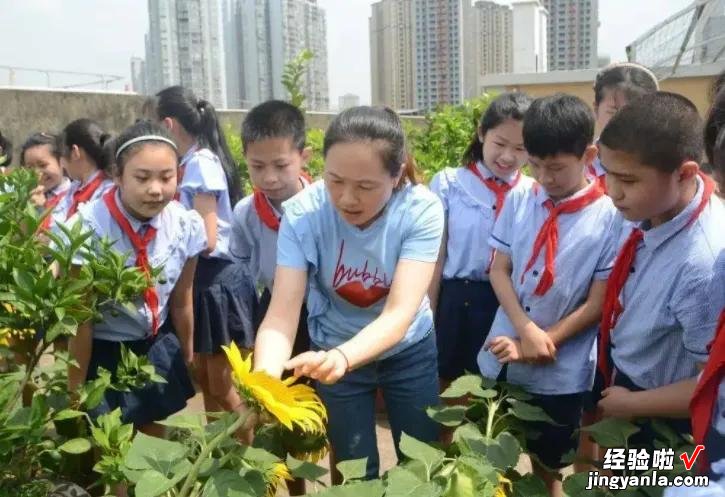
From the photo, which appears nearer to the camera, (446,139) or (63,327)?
(63,327)

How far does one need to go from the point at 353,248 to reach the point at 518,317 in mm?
491

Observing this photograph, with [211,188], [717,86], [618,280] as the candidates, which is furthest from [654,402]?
[211,188]

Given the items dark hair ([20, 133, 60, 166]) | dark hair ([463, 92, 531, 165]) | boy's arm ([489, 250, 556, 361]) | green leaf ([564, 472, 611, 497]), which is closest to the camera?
green leaf ([564, 472, 611, 497])

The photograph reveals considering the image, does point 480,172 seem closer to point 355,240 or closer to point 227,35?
point 355,240

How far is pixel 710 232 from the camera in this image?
163 centimetres

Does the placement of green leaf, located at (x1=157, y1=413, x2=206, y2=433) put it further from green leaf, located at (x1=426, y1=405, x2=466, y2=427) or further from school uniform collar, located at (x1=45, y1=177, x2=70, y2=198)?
school uniform collar, located at (x1=45, y1=177, x2=70, y2=198)

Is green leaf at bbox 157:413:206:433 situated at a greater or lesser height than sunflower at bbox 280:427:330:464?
greater

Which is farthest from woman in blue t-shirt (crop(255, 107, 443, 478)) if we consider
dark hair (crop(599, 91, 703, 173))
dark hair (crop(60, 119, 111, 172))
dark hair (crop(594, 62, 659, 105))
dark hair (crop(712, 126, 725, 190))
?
dark hair (crop(60, 119, 111, 172))

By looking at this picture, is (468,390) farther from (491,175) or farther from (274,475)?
(491,175)

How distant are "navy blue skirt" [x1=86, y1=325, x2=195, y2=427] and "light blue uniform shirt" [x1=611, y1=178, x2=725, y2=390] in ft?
4.12

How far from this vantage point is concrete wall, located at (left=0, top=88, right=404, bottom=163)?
681 centimetres

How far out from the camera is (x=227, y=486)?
3.82ft

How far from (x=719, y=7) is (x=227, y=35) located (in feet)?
38.8

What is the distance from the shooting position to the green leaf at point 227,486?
115 centimetres
